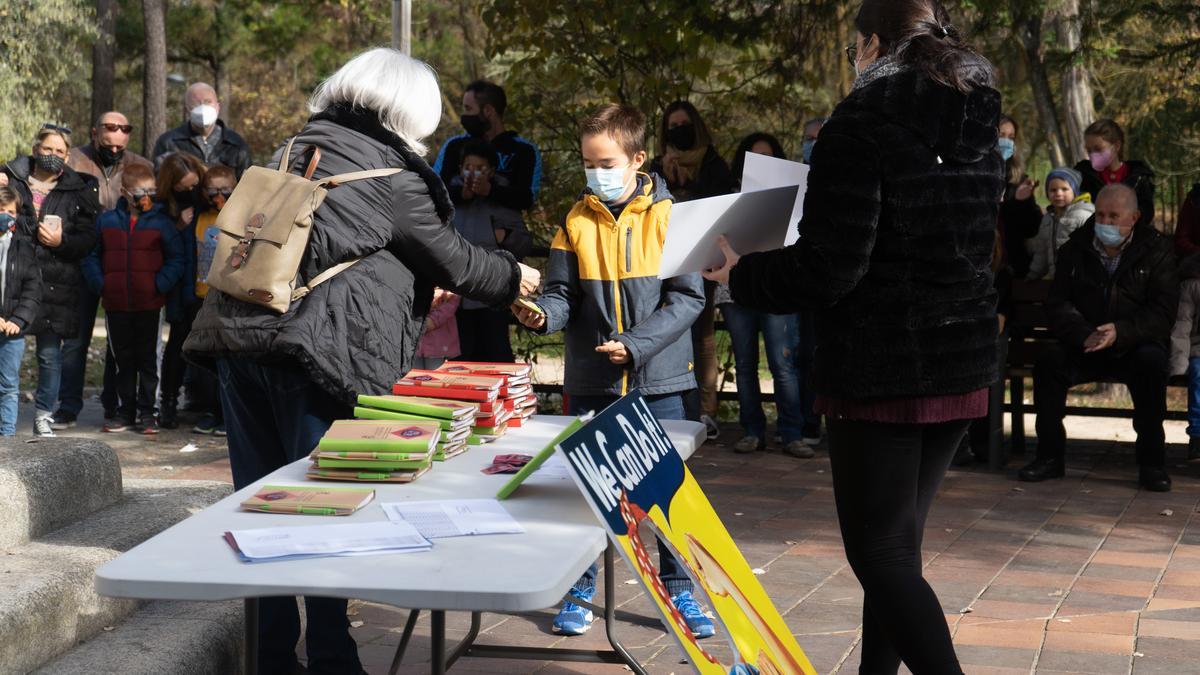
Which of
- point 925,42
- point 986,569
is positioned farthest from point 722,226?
point 986,569

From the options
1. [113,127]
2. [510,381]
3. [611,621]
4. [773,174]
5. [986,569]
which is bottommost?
[986,569]

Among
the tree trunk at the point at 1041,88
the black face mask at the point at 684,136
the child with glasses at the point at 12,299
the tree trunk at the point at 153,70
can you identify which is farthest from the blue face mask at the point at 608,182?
the tree trunk at the point at 153,70

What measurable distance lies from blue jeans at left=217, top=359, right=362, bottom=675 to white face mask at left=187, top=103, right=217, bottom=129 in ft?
21.6

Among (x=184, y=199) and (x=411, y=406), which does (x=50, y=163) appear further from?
(x=411, y=406)

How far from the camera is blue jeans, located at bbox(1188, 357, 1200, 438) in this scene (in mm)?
7980

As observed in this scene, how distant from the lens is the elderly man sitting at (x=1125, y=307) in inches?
306

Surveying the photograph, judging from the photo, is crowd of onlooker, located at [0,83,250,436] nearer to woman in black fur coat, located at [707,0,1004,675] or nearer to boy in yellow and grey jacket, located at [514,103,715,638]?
boy in yellow and grey jacket, located at [514,103,715,638]

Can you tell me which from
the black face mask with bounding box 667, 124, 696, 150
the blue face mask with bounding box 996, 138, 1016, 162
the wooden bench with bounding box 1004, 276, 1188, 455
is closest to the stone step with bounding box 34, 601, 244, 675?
the black face mask with bounding box 667, 124, 696, 150

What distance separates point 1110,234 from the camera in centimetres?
780

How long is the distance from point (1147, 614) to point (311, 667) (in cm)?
312

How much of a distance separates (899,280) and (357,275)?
4.83 ft

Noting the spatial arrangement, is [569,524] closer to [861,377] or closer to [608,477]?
[608,477]

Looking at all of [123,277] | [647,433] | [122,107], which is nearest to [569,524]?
[647,433]

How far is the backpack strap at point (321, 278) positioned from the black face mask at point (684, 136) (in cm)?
518
